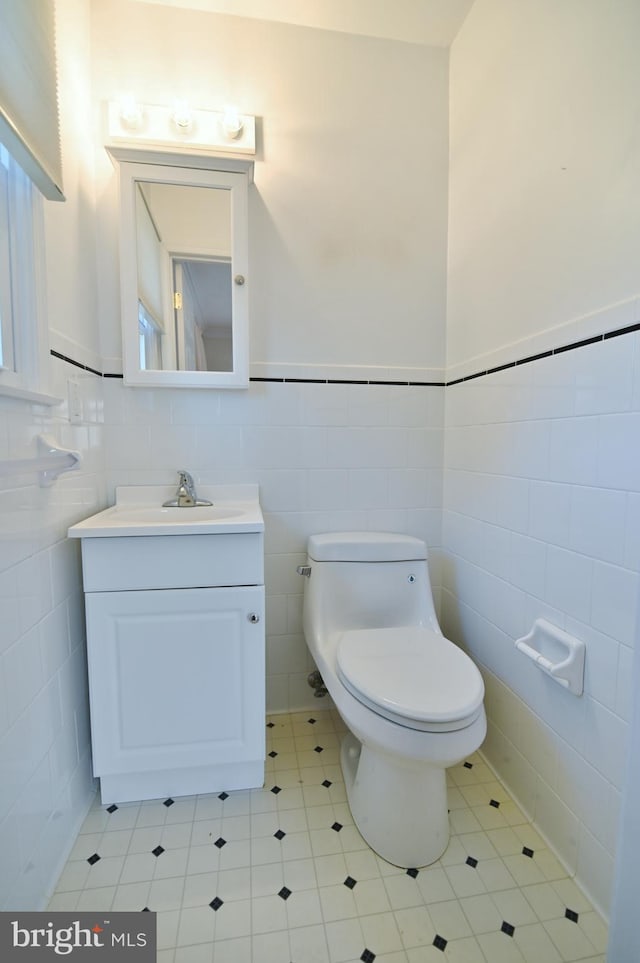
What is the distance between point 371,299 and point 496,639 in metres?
1.27

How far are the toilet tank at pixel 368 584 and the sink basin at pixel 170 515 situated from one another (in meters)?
0.32

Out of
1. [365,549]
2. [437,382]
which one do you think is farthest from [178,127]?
[365,549]

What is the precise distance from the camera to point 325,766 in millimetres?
1393

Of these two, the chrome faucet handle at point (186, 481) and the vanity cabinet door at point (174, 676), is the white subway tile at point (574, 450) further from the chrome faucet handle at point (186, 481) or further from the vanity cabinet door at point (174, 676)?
the chrome faucet handle at point (186, 481)

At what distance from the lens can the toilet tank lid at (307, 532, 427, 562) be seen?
146 cm

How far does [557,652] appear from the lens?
1.07 meters

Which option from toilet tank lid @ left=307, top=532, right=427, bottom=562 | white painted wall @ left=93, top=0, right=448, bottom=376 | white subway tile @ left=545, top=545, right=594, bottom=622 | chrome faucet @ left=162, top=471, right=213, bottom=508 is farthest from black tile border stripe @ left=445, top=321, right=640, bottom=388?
chrome faucet @ left=162, top=471, right=213, bottom=508

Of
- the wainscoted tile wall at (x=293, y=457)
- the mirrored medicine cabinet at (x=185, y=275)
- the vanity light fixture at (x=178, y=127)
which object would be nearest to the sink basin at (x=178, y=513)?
the wainscoted tile wall at (x=293, y=457)

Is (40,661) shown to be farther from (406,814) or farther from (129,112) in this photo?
(129,112)

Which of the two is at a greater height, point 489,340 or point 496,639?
point 489,340

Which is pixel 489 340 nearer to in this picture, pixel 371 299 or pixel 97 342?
pixel 371 299

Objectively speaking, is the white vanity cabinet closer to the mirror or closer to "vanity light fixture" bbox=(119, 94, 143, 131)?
the mirror

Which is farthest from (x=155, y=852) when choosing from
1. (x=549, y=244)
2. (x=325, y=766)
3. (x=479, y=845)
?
(x=549, y=244)

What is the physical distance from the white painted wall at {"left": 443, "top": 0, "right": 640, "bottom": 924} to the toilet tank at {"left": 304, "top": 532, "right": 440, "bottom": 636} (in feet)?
0.65
